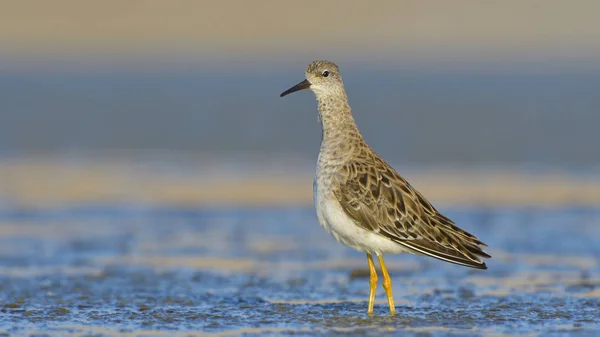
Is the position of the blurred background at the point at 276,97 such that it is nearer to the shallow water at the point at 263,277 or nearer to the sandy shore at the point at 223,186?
the sandy shore at the point at 223,186

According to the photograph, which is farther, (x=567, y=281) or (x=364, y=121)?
(x=364, y=121)

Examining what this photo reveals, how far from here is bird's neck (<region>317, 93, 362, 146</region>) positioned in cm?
1096

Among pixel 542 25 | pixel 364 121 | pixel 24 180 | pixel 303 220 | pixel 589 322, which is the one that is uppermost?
pixel 542 25

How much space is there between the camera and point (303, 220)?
15.9 m

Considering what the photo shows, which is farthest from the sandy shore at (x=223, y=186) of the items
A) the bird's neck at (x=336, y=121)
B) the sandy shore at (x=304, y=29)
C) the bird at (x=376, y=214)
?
the sandy shore at (x=304, y=29)

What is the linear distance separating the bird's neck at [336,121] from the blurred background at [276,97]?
601 centimetres

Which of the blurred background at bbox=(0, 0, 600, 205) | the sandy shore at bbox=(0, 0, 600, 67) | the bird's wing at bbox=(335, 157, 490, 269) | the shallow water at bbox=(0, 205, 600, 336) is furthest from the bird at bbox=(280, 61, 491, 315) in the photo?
the sandy shore at bbox=(0, 0, 600, 67)

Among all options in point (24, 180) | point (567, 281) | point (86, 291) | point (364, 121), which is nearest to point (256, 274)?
point (86, 291)

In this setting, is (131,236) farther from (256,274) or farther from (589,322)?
(589,322)

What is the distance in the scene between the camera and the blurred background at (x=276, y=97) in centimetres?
1900

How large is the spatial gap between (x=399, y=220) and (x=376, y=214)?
21cm

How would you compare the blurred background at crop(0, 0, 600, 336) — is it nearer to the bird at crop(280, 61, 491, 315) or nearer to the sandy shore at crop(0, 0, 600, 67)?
the sandy shore at crop(0, 0, 600, 67)

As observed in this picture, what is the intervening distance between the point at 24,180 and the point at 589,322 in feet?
36.1

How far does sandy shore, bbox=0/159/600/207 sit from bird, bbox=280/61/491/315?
607 cm
